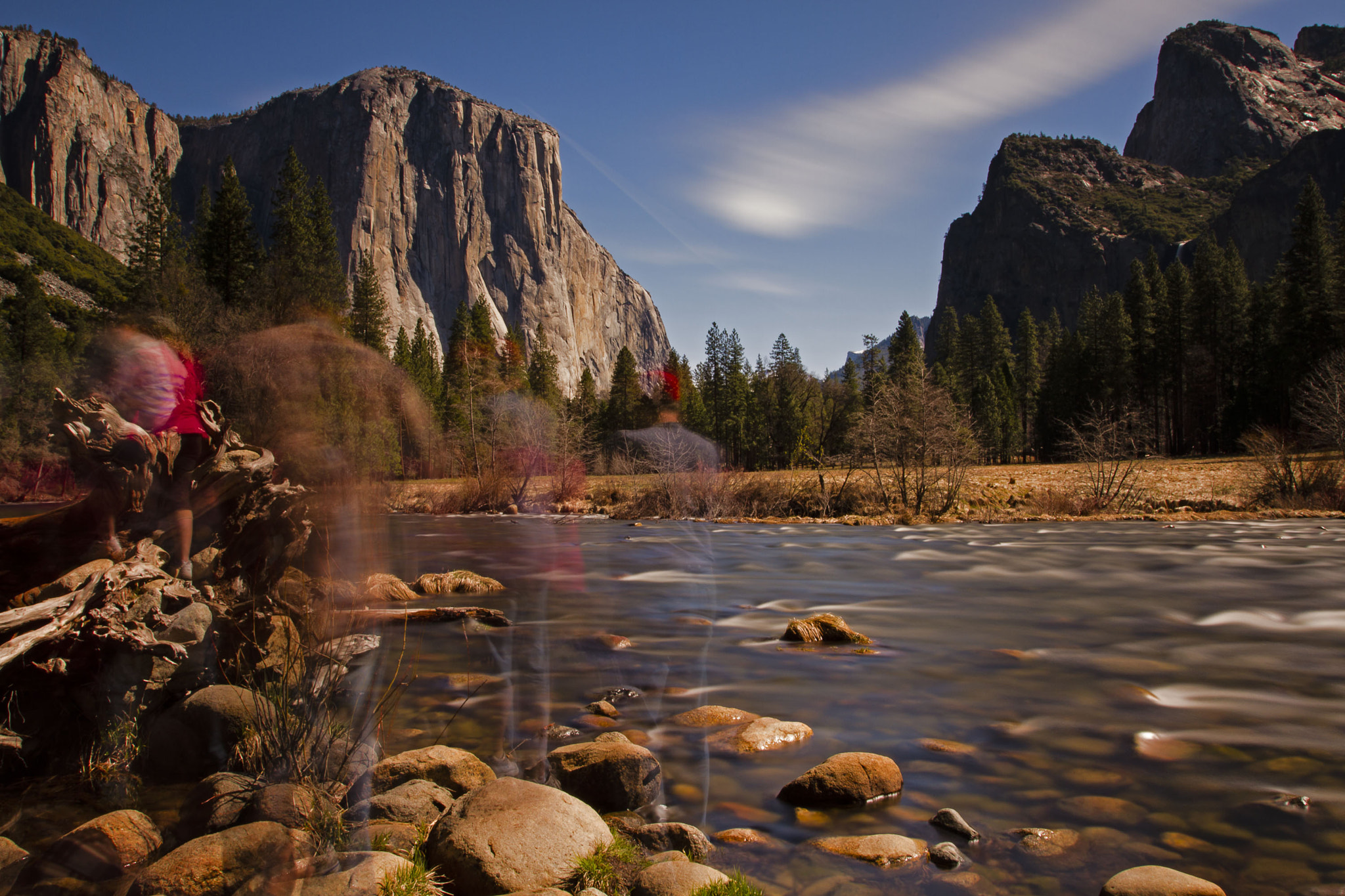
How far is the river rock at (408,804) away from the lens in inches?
168

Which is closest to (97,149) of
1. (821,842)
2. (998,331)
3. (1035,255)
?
(998,331)

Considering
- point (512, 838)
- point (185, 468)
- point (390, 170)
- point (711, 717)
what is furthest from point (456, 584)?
point (390, 170)

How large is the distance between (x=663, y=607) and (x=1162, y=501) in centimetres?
2759

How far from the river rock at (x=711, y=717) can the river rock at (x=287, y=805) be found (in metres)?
3.43

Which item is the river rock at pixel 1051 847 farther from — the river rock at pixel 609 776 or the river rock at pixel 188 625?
the river rock at pixel 188 625

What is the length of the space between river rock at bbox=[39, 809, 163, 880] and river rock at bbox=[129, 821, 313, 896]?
0.67m

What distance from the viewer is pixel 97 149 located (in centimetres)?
15462

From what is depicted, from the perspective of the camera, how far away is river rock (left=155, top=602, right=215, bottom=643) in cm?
585

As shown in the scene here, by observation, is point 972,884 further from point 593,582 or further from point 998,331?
point 998,331

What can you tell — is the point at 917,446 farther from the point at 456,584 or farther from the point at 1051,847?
the point at 1051,847

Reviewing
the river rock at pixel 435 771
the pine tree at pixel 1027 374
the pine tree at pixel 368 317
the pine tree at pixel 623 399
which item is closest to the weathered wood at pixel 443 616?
the river rock at pixel 435 771

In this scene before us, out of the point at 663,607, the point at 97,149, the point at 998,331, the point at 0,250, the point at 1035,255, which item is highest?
the point at 97,149

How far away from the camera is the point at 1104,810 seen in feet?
16.1

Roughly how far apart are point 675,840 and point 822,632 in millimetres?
6474
